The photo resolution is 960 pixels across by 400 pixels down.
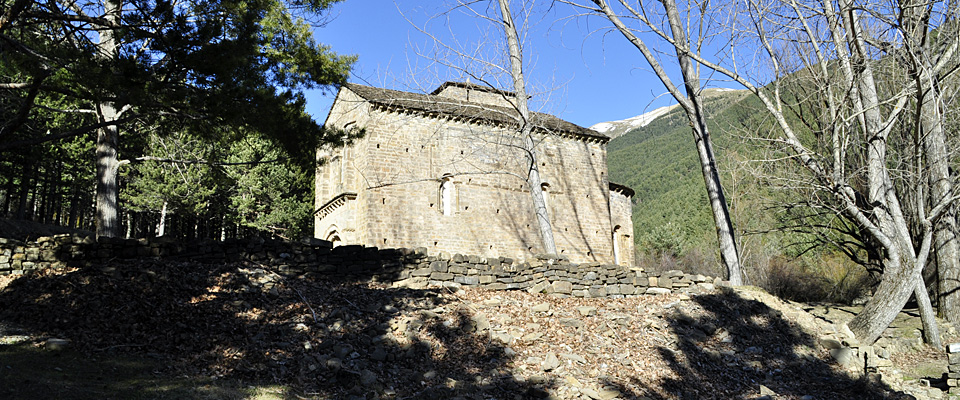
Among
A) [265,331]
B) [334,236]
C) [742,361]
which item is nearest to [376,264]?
[265,331]

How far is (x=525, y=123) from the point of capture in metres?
13.6

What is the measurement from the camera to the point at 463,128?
20.8 meters

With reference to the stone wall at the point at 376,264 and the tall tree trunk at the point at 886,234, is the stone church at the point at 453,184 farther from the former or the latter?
the tall tree trunk at the point at 886,234

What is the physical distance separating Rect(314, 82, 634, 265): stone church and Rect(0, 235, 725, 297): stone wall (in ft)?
21.8

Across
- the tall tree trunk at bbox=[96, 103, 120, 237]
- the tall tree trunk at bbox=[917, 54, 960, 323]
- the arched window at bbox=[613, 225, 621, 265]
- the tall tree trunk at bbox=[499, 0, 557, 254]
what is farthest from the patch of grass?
the arched window at bbox=[613, 225, 621, 265]

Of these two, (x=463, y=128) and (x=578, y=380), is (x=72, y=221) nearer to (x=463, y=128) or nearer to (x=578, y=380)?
(x=463, y=128)

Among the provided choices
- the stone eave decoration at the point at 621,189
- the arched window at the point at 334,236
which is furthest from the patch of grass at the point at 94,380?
the stone eave decoration at the point at 621,189

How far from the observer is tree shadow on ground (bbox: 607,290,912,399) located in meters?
7.58

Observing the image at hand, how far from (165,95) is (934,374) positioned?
1233 centimetres

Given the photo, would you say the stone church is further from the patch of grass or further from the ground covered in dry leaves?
the patch of grass

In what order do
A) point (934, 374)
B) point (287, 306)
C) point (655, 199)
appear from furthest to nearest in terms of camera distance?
point (655, 199)
point (934, 374)
point (287, 306)

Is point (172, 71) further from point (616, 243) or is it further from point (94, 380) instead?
point (616, 243)

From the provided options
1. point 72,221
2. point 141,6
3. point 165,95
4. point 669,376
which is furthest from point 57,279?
point 72,221

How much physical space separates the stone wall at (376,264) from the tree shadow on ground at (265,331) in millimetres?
583
